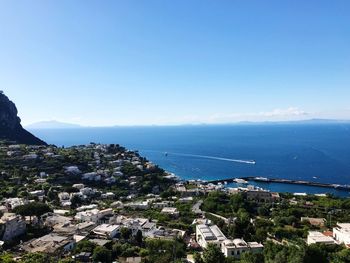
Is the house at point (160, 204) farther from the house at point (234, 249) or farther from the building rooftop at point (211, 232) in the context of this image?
the house at point (234, 249)

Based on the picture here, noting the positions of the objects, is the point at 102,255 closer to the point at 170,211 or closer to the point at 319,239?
the point at 319,239

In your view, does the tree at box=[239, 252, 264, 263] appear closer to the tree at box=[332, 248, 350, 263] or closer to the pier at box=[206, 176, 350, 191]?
the tree at box=[332, 248, 350, 263]

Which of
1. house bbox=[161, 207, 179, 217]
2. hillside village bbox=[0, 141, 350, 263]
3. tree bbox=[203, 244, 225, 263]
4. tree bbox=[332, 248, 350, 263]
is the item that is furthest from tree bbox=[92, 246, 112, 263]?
house bbox=[161, 207, 179, 217]

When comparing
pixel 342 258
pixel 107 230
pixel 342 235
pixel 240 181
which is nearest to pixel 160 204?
pixel 107 230

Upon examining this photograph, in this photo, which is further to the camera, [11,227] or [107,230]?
[107,230]

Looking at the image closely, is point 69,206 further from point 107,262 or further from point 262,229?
point 262,229

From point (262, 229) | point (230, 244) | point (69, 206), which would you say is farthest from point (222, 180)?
point (230, 244)
